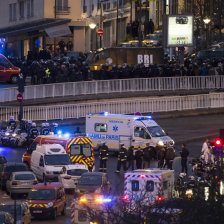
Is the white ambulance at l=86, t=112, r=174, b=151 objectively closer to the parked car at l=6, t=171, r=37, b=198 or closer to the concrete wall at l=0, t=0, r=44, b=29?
the parked car at l=6, t=171, r=37, b=198

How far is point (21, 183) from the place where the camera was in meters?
34.8

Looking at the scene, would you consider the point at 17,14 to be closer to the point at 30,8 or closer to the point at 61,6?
the point at 30,8

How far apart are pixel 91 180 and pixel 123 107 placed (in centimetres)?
1882

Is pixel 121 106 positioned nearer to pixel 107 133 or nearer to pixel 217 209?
pixel 107 133

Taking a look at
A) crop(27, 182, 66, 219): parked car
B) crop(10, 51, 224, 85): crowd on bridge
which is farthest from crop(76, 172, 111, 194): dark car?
crop(10, 51, 224, 85): crowd on bridge

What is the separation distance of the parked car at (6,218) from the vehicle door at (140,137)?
55.9 ft

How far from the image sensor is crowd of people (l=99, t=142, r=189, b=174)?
39.4 m

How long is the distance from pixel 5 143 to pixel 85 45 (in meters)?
34.9

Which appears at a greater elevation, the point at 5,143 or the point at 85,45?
the point at 85,45

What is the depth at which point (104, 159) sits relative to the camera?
3950cm

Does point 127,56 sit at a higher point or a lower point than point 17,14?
lower

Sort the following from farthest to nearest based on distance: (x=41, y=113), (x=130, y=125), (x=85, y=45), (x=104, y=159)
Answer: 1. (x=85, y=45)
2. (x=41, y=113)
3. (x=130, y=125)
4. (x=104, y=159)

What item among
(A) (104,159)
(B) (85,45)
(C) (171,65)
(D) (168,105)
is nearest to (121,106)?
(D) (168,105)

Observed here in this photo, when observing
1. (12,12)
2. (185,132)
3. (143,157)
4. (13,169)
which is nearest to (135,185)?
(13,169)
